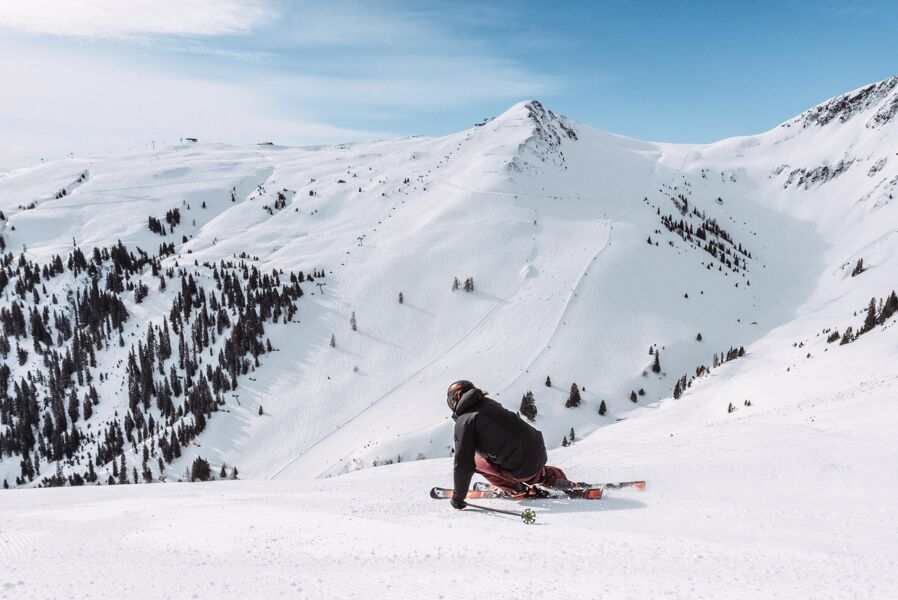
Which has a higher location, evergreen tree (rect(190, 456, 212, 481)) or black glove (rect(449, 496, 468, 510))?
black glove (rect(449, 496, 468, 510))

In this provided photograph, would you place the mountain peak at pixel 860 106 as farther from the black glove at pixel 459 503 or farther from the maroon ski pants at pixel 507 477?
the black glove at pixel 459 503

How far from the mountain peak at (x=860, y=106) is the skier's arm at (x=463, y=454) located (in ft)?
476

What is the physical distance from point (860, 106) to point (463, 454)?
157752 millimetres

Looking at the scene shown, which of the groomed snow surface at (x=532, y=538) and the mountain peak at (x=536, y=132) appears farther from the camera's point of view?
the mountain peak at (x=536, y=132)

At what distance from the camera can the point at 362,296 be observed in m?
66.0

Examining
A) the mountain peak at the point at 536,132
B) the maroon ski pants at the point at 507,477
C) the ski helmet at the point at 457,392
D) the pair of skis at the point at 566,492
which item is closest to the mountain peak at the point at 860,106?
the mountain peak at the point at 536,132

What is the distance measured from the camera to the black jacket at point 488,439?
7.89 m

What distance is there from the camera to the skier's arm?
25.9 feet

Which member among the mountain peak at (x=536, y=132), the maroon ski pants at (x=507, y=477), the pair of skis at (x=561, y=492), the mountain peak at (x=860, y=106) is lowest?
the pair of skis at (x=561, y=492)

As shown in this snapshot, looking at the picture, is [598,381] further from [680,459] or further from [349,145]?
[349,145]

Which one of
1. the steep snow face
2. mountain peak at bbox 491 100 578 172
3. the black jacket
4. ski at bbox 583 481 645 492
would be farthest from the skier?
mountain peak at bbox 491 100 578 172

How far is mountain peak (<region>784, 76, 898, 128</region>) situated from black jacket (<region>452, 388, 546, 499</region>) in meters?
144

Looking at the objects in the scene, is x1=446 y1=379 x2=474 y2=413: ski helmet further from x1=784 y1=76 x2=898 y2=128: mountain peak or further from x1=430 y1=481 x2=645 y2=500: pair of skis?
x1=784 y1=76 x2=898 y2=128: mountain peak

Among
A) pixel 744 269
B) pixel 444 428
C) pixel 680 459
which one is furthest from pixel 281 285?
pixel 744 269
